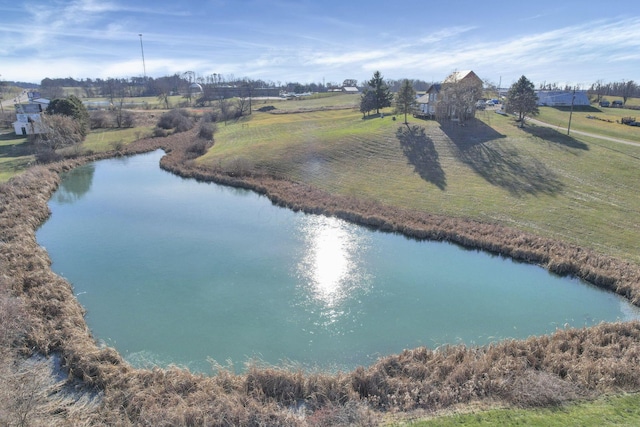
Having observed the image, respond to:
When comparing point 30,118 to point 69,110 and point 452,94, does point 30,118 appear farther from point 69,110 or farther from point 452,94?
point 452,94

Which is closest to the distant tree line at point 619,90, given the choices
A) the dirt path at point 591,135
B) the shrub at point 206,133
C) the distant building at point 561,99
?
the distant building at point 561,99

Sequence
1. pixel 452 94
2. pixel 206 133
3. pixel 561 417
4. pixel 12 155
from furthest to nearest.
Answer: pixel 206 133 → pixel 452 94 → pixel 12 155 → pixel 561 417

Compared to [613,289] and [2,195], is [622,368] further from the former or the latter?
[2,195]

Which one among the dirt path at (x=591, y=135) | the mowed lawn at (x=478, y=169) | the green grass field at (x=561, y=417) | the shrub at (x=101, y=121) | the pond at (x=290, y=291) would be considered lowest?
the pond at (x=290, y=291)

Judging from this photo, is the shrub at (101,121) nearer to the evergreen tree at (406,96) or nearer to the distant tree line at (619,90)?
the evergreen tree at (406,96)

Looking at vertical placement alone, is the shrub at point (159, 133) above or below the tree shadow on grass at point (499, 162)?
above

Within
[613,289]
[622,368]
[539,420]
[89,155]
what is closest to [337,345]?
[539,420]

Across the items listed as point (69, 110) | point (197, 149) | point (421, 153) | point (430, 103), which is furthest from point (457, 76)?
point (69, 110)
